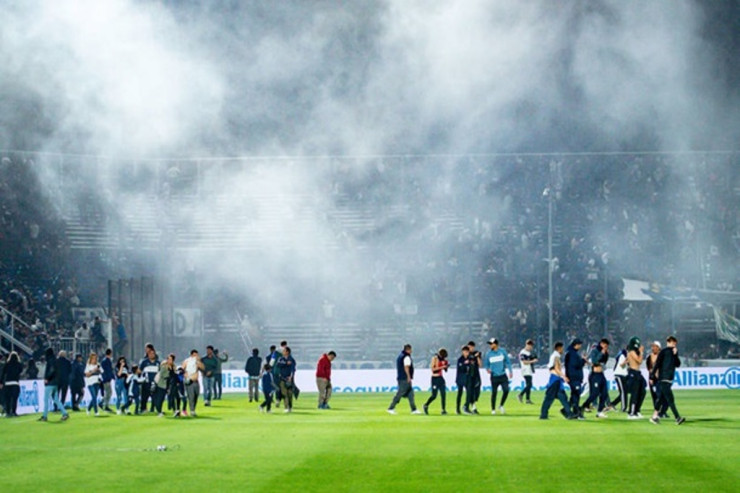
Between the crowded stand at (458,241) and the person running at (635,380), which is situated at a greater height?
the crowded stand at (458,241)

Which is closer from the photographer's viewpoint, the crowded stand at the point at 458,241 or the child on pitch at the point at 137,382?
the child on pitch at the point at 137,382

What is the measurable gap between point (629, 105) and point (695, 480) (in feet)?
130

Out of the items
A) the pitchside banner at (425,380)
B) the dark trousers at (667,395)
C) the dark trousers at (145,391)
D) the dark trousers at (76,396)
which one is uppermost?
the dark trousers at (667,395)

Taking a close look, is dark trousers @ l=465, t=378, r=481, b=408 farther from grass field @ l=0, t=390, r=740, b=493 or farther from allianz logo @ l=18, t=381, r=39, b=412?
allianz logo @ l=18, t=381, r=39, b=412

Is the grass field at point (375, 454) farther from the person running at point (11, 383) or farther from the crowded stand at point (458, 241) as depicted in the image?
the crowded stand at point (458, 241)

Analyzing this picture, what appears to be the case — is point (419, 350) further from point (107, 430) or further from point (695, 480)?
point (695, 480)

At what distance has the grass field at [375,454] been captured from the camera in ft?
43.4

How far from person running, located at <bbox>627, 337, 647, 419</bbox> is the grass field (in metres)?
0.47

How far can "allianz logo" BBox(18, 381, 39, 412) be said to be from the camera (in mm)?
31422

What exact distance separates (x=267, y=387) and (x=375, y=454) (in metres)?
12.6

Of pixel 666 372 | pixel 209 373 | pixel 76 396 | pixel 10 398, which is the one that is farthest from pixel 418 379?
pixel 666 372

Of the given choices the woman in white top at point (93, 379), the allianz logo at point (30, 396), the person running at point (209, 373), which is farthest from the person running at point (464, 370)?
the allianz logo at point (30, 396)

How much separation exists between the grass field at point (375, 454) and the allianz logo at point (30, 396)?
19.2 feet

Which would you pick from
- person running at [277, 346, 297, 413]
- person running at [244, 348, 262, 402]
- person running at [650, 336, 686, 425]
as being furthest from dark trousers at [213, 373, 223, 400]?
person running at [650, 336, 686, 425]
